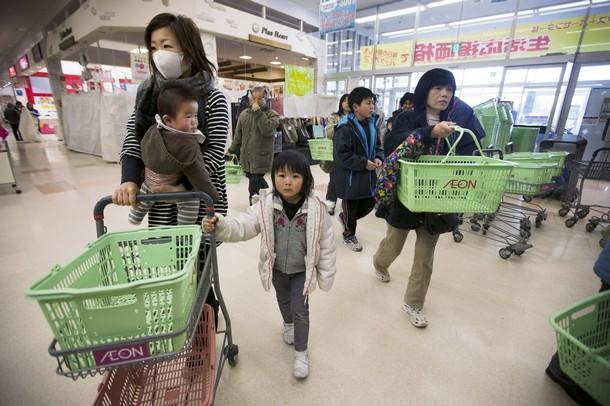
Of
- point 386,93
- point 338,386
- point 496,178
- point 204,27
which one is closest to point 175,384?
point 338,386

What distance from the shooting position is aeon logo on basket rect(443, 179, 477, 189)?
5.02 ft

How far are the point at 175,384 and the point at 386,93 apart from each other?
10671 mm

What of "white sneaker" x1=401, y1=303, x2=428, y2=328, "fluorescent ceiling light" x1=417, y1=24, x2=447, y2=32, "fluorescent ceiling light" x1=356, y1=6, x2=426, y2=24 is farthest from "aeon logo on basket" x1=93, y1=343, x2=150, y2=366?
"fluorescent ceiling light" x1=356, y1=6, x2=426, y2=24

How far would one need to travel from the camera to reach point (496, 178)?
1.50m

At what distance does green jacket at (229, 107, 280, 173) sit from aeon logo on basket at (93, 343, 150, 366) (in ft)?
10.2

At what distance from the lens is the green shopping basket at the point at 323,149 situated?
3852 mm

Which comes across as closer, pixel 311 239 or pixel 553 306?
pixel 311 239

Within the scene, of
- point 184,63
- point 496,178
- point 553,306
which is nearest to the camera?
point 184,63

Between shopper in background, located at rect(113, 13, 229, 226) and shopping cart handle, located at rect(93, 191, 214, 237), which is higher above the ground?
shopper in background, located at rect(113, 13, 229, 226)

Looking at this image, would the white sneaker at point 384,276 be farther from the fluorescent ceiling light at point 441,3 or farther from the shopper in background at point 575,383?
the fluorescent ceiling light at point 441,3

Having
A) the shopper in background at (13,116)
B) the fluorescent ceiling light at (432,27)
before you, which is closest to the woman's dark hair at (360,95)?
the fluorescent ceiling light at (432,27)

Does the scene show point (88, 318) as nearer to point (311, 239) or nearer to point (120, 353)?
point (120, 353)

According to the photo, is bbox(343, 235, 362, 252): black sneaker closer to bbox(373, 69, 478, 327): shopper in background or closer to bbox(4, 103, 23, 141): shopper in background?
bbox(373, 69, 478, 327): shopper in background

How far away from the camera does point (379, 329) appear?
198 cm
